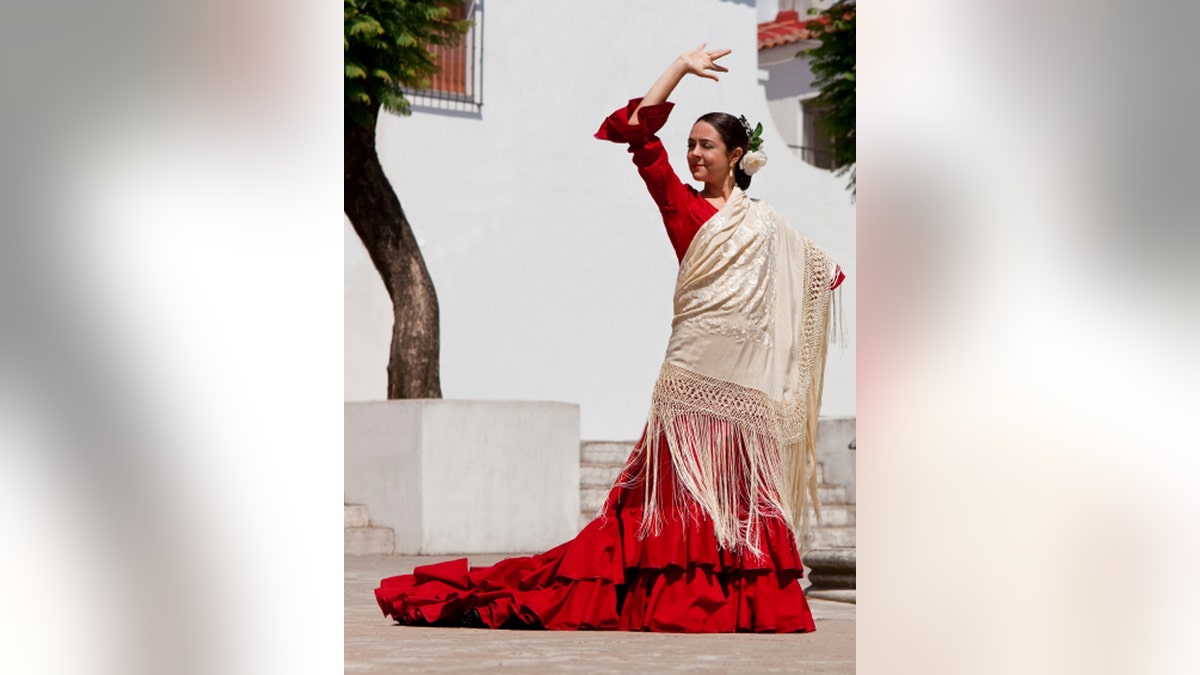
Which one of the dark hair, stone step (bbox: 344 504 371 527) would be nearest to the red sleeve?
the dark hair

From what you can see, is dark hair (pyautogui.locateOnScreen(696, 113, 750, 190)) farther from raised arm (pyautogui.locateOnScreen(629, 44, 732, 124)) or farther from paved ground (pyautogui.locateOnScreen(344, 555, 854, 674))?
paved ground (pyautogui.locateOnScreen(344, 555, 854, 674))

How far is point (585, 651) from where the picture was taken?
529cm

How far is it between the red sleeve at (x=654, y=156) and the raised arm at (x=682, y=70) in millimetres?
24

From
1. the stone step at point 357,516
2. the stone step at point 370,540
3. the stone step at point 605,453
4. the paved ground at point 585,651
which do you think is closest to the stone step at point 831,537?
the stone step at point 605,453

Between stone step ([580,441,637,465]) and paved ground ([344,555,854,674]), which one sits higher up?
stone step ([580,441,637,465])

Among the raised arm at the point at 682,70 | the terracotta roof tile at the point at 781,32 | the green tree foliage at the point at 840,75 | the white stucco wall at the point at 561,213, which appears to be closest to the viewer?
the raised arm at the point at 682,70

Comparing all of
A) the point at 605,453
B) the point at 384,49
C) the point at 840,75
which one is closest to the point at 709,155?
the point at 605,453

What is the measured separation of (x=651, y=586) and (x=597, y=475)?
6.71 m

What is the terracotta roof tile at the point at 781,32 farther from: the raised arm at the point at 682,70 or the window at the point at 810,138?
the raised arm at the point at 682,70

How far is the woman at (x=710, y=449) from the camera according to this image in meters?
5.93

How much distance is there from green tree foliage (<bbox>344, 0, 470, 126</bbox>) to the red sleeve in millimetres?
6947

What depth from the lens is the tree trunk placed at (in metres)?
13.7
